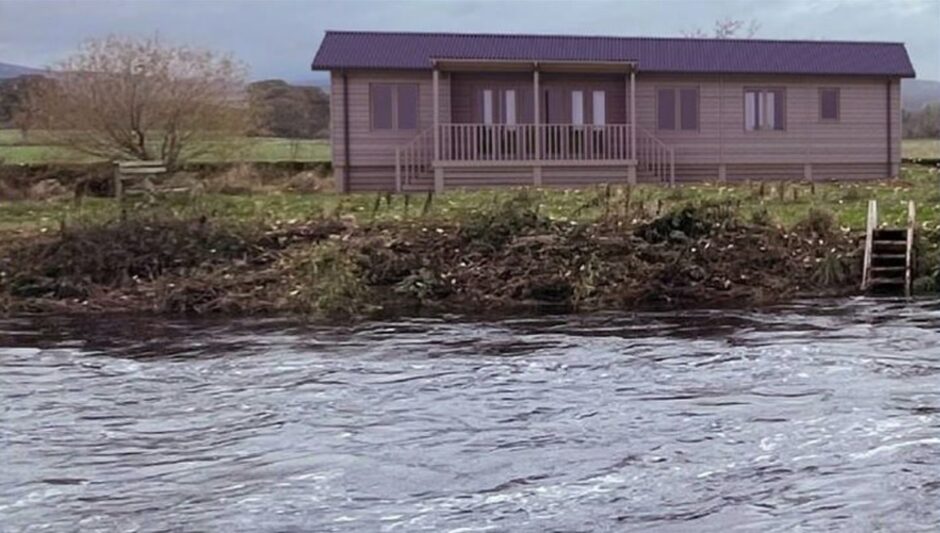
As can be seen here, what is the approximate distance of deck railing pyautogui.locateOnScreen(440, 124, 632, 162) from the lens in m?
31.0

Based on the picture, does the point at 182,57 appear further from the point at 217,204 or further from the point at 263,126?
the point at 217,204

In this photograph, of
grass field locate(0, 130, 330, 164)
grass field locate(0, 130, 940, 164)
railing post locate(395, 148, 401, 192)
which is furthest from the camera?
grass field locate(0, 130, 940, 164)

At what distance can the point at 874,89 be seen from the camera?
111 feet

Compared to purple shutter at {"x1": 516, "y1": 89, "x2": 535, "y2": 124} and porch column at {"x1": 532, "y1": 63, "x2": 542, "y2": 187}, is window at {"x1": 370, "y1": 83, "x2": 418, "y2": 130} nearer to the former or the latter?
purple shutter at {"x1": 516, "y1": 89, "x2": 535, "y2": 124}

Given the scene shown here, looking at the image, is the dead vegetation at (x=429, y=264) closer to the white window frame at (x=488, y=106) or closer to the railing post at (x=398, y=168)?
the railing post at (x=398, y=168)

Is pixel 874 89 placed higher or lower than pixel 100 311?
higher

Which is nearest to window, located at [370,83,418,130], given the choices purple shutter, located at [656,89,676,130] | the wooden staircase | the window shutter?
purple shutter, located at [656,89,676,130]

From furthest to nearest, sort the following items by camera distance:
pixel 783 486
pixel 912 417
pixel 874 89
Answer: pixel 874 89
pixel 912 417
pixel 783 486

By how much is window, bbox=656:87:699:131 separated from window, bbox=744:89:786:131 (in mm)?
1338

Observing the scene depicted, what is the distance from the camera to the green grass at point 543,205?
21.9 meters

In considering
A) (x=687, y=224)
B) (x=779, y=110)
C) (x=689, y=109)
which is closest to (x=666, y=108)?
(x=689, y=109)

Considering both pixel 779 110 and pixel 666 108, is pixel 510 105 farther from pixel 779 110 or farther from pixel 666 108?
pixel 779 110

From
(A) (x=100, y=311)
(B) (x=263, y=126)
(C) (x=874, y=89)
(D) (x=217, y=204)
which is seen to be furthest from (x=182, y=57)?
(C) (x=874, y=89)

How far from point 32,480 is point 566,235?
12761mm
